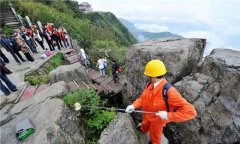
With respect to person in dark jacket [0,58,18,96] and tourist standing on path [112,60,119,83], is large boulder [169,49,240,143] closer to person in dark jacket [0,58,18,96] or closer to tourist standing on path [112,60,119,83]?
tourist standing on path [112,60,119,83]

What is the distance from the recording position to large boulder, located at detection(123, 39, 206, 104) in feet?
26.1

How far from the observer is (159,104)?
16.8ft

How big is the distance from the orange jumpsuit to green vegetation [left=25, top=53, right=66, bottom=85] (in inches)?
259

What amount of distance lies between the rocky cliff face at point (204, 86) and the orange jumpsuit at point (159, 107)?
2.40 m

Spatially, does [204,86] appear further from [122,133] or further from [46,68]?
A: [46,68]

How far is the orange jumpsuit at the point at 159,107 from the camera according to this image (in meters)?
4.70

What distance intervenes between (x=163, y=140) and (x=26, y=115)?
173 inches

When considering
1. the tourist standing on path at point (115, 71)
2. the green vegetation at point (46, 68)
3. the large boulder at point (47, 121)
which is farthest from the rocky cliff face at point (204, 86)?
the green vegetation at point (46, 68)

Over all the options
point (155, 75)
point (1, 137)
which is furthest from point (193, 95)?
point (1, 137)

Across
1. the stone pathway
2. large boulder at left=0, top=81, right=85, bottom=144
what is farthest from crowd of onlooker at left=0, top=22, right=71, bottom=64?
large boulder at left=0, top=81, right=85, bottom=144

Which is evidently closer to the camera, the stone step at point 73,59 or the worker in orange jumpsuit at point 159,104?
the worker in orange jumpsuit at point 159,104

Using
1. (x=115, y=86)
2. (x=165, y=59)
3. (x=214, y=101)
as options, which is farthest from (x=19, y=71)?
(x=214, y=101)

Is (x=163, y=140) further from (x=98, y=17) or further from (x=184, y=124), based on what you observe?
(x=98, y=17)

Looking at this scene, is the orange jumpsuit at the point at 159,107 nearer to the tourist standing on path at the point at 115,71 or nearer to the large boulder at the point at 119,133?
the large boulder at the point at 119,133
